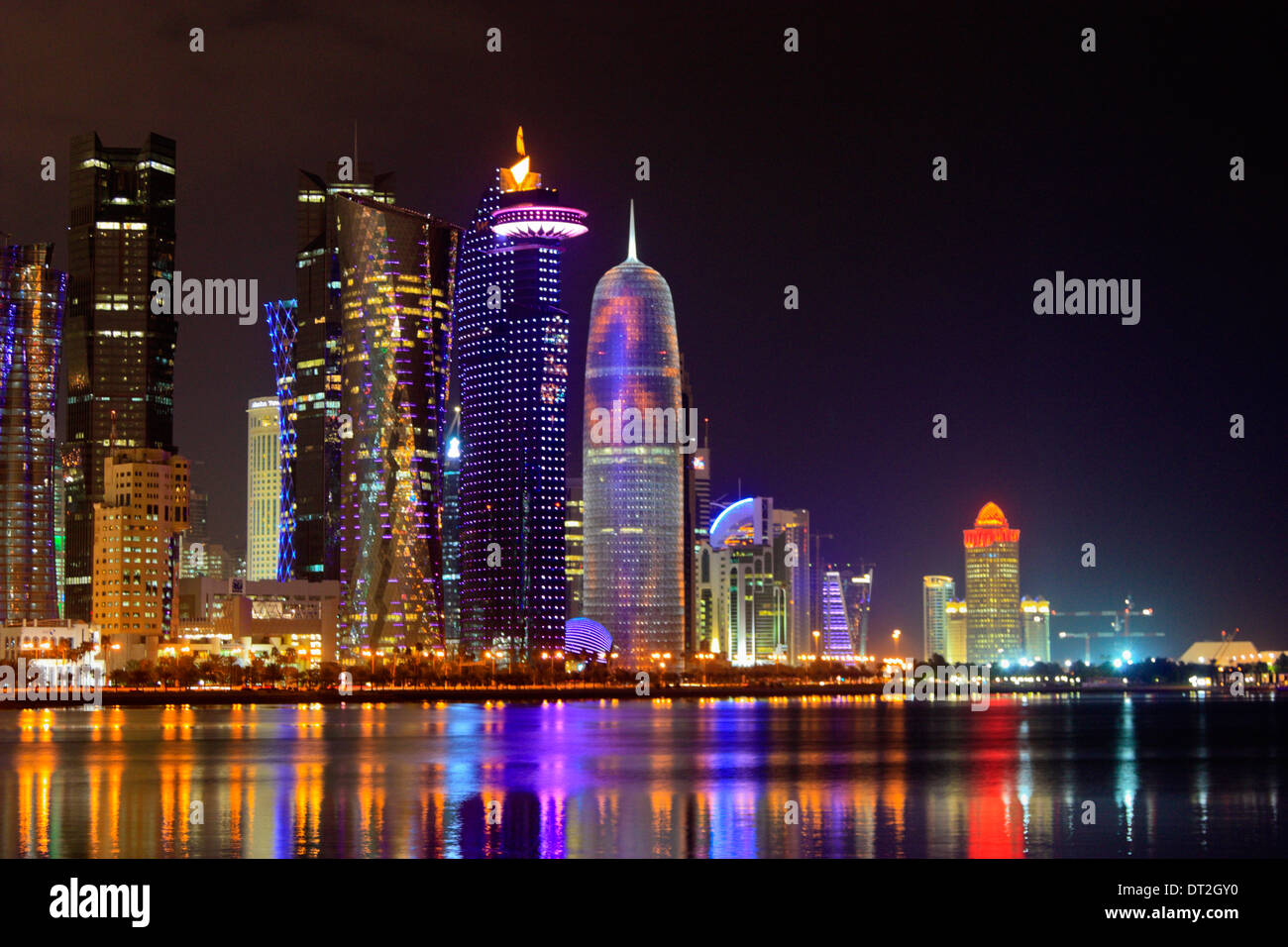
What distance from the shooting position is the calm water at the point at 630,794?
6381 cm

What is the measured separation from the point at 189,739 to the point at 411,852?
294 ft

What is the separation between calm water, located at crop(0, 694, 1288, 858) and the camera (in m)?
63.8

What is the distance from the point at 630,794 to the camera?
85312mm

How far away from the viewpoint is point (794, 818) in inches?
2884

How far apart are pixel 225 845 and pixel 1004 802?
39.6 metres

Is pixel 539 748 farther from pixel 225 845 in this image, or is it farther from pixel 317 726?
pixel 225 845

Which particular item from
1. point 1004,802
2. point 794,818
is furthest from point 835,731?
point 794,818

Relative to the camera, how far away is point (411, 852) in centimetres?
5906
